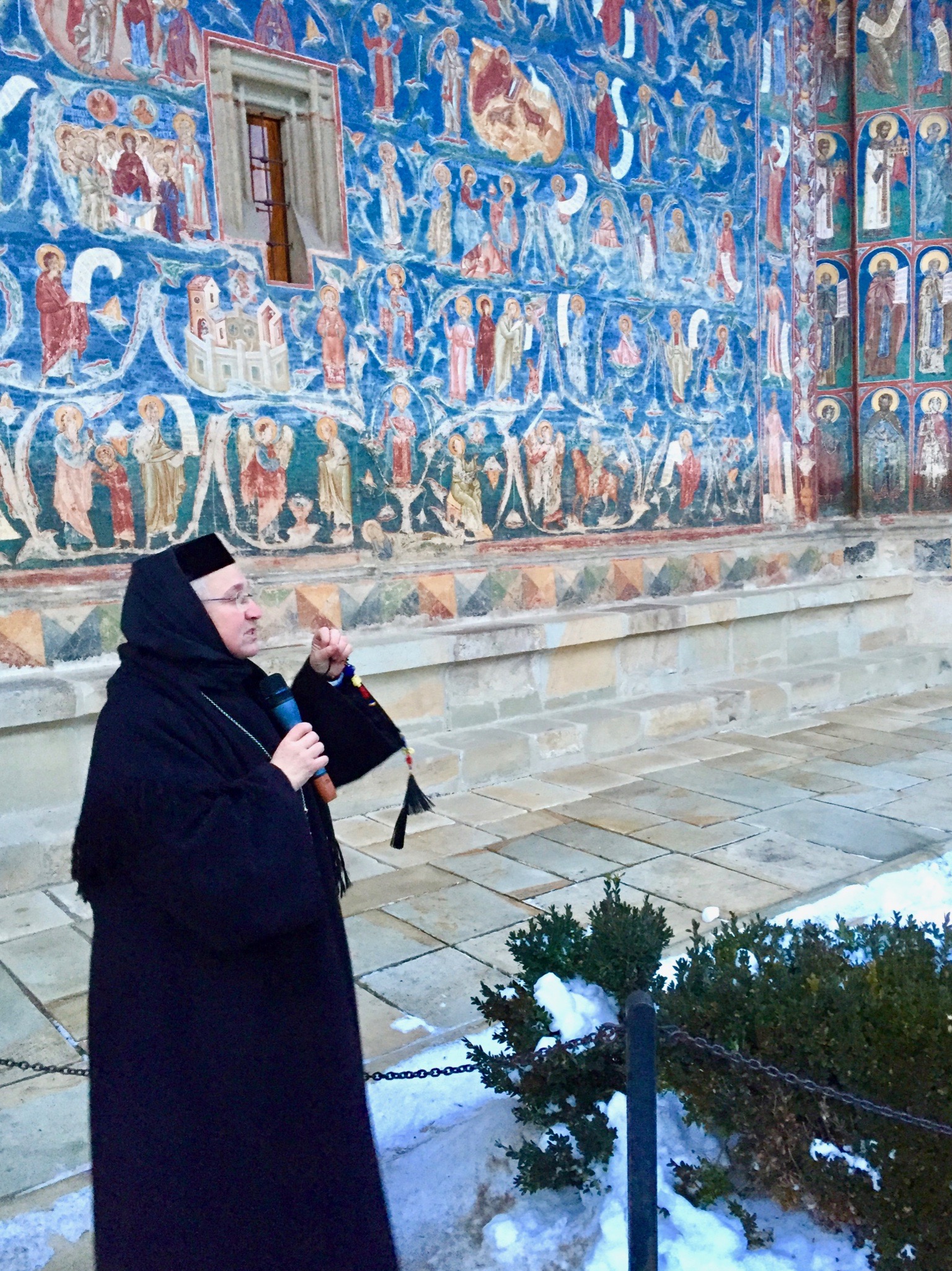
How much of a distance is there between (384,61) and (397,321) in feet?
5.69

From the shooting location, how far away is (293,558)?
22.9 ft

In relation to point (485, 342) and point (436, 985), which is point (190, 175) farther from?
point (436, 985)

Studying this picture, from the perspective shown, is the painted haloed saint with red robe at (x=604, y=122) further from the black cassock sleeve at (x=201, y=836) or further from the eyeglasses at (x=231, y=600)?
the black cassock sleeve at (x=201, y=836)

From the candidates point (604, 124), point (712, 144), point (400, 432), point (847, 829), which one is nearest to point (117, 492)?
point (400, 432)

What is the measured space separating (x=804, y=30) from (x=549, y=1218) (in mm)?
11087

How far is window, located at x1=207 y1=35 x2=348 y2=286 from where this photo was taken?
6.71 m

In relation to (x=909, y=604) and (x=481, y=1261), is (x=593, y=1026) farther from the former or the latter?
(x=909, y=604)

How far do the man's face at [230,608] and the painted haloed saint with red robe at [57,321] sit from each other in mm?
4320

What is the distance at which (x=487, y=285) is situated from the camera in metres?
7.91

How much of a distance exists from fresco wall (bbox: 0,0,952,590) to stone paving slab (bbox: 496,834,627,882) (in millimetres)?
2524

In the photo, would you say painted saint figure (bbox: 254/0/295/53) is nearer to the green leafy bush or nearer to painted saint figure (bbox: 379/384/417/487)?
painted saint figure (bbox: 379/384/417/487)

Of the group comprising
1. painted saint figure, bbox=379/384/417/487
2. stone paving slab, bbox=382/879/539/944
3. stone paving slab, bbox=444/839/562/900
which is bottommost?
stone paving slab, bbox=444/839/562/900

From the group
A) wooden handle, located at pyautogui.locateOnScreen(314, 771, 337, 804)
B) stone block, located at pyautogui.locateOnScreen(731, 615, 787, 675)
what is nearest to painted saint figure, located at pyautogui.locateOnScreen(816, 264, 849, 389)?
stone block, located at pyautogui.locateOnScreen(731, 615, 787, 675)

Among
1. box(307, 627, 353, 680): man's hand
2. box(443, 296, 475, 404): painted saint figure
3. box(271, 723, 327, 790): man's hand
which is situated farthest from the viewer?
box(443, 296, 475, 404): painted saint figure
